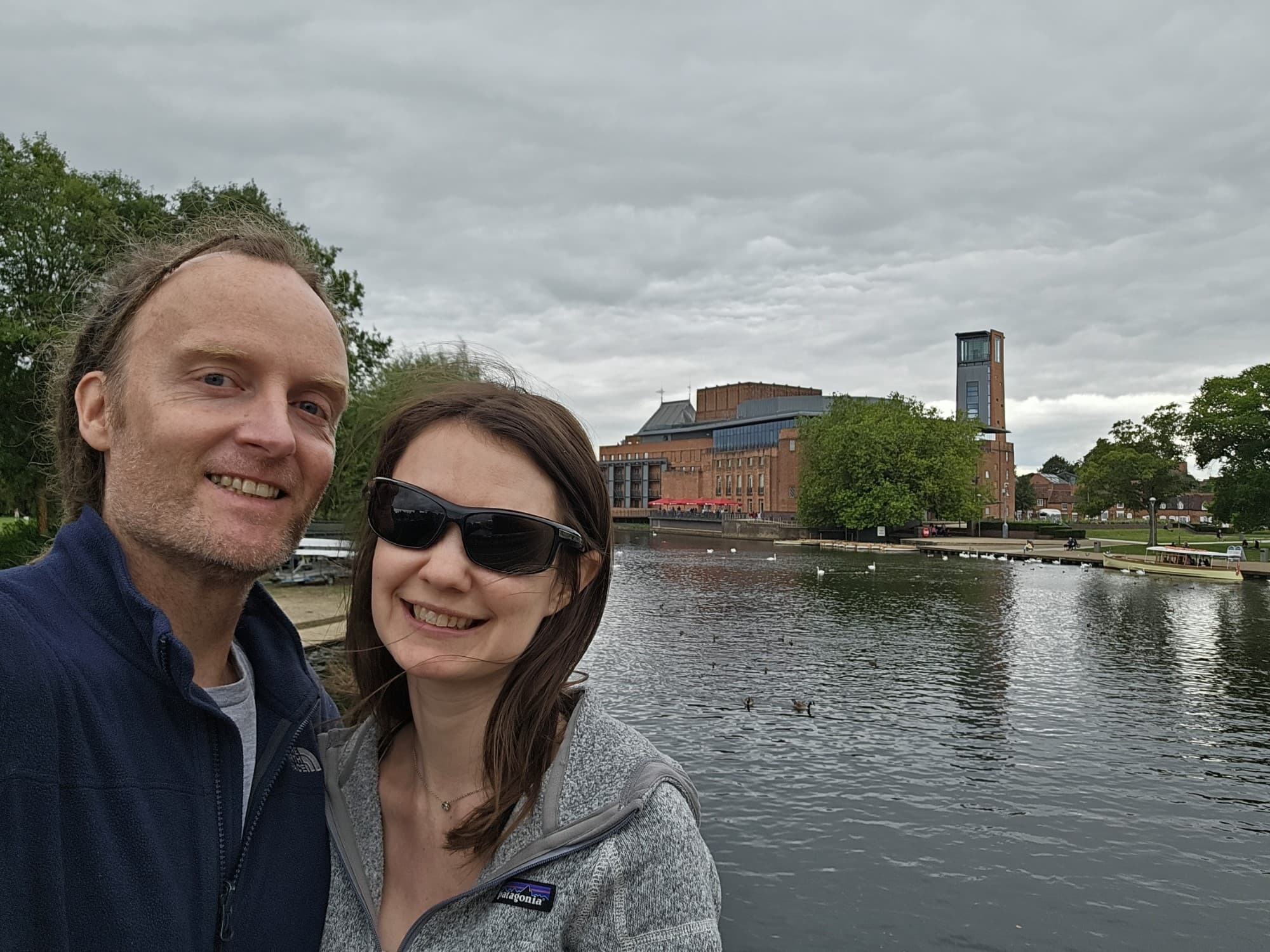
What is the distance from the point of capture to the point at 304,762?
2.02 metres

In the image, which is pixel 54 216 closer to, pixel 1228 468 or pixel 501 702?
pixel 501 702

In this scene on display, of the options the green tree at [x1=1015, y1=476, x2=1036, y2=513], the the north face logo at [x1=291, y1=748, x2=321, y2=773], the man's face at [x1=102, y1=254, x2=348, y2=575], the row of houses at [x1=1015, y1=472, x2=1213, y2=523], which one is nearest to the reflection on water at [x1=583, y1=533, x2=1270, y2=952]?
the the north face logo at [x1=291, y1=748, x2=321, y2=773]

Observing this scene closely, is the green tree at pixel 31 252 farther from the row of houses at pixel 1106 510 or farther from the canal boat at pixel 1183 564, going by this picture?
the row of houses at pixel 1106 510

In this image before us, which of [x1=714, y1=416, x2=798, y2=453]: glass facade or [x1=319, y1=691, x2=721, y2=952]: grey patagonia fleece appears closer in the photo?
[x1=319, y1=691, x2=721, y2=952]: grey patagonia fleece

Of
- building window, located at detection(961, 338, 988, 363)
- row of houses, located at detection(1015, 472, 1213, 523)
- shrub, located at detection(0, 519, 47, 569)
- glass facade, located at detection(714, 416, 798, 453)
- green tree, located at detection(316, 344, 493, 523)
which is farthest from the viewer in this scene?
row of houses, located at detection(1015, 472, 1213, 523)

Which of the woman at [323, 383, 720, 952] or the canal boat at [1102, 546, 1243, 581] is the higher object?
the woman at [323, 383, 720, 952]

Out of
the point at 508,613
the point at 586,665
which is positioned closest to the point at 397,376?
the point at 508,613

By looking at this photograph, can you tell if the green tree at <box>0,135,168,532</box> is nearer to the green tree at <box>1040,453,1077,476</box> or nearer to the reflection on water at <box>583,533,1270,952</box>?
the reflection on water at <box>583,533,1270,952</box>

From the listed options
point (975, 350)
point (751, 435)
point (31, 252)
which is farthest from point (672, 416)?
point (31, 252)

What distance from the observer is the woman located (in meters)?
1.68

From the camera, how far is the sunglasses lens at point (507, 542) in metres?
1.90

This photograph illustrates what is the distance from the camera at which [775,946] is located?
9.41 m

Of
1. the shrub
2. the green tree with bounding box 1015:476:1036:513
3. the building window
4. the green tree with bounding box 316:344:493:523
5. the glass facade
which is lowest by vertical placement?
the shrub

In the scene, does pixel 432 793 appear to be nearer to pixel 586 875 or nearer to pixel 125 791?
pixel 586 875
